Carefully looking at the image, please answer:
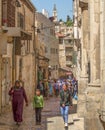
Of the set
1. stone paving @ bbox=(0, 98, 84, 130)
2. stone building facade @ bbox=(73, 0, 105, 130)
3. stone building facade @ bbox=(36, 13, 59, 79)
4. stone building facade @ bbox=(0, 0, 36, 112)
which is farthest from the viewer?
stone building facade @ bbox=(36, 13, 59, 79)

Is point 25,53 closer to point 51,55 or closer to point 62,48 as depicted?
point 51,55

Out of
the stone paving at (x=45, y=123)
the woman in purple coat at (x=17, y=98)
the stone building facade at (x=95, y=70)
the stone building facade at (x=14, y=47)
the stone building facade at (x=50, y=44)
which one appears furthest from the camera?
the stone building facade at (x=50, y=44)

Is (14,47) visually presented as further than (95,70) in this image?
Yes

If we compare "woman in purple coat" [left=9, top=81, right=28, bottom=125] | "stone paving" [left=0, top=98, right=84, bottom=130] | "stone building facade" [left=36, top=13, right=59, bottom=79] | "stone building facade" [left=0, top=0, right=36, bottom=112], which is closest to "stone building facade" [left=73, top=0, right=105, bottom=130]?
"stone paving" [left=0, top=98, right=84, bottom=130]

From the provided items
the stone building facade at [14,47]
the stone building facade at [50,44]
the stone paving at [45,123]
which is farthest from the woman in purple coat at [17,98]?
the stone building facade at [50,44]

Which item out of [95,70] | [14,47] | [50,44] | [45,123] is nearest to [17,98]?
[45,123]

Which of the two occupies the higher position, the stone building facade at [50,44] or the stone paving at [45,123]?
the stone building facade at [50,44]

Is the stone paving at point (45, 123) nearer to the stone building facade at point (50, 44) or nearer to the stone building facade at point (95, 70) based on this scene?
the stone building facade at point (95, 70)

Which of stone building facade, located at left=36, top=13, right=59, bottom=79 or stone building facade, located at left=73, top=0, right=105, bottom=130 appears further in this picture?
stone building facade, located at left=36, top=13, right=59, bottom=79

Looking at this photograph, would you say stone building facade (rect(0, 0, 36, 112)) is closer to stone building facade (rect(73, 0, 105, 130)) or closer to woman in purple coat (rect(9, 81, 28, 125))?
woman in purple coat (rect(9, 81, 28, 125))

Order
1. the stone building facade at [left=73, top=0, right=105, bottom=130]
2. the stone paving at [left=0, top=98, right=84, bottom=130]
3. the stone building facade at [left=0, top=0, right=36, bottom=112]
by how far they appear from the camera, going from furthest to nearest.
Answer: the stone building facade at [left=0, top=0, right=36, bottom=112] < the stone paving at [left=0, top=98, right=84, bottom=130] < the stone building facade at [left=73, top=0, right=105, bottom=130]

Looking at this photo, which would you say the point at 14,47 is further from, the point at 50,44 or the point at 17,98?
the point at 50,44

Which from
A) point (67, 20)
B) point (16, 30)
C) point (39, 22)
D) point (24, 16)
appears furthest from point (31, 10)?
point (67, 20)

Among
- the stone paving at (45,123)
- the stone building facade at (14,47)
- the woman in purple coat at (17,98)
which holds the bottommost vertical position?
the stone paving at (45,123)
